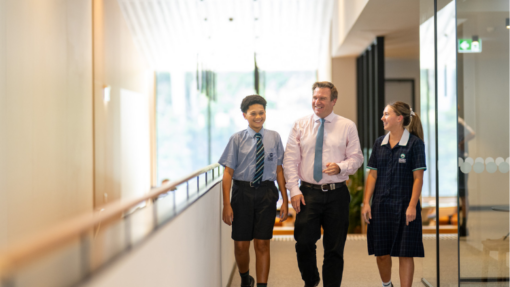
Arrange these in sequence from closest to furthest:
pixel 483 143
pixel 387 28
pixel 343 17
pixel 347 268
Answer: pixel 483 143, pixel 347 268, pixel 387 28, pixel 343 17

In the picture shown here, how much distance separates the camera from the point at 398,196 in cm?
280

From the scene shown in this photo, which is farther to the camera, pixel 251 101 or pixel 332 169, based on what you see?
pixel 251 101

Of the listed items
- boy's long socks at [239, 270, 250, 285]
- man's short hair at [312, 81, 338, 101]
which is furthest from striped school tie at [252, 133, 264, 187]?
boy's long socks at [239, 270, 250, 285]

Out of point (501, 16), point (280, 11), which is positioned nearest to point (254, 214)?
point (501, 16)

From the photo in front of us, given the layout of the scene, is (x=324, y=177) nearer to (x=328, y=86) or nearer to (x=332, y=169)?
(x=332, y=169)

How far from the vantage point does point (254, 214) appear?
295cm

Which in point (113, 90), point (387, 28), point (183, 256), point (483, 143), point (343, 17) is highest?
point (343, 17)

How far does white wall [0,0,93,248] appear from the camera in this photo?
142 inches

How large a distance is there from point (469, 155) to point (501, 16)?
0.87m

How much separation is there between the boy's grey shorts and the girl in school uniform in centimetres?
66

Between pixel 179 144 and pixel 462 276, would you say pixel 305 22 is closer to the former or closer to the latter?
pixel 179 144

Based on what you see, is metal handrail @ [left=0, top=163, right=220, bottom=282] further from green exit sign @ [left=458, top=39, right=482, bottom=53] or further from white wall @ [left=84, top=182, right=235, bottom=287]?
green exit sign @ [left=458, top=39, right=482, bottom=53]

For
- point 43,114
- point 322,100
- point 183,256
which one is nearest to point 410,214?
point 322,100

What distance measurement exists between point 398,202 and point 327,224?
49 cm
